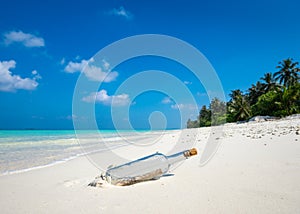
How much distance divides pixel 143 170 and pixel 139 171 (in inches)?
2.8

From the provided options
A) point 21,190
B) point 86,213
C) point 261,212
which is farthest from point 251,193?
point 21,190

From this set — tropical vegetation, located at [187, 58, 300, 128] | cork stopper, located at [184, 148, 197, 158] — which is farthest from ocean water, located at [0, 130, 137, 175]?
tropical vegetation, located at [187, 58, 300, 128]

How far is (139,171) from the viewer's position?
3.19m

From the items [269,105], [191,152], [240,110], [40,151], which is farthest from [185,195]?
[240,110]

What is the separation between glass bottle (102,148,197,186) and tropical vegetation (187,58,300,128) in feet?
118

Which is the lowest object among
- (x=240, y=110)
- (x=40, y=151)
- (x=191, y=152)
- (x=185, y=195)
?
(x=40, y=151)

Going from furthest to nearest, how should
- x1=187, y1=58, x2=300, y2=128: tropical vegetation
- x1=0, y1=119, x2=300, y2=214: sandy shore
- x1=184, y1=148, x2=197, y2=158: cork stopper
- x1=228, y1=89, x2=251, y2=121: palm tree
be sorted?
1. x1=228, y1=89, x2=251, y2=121: palm tree
2. x1=187, y1=58, x2=300, y2=128: tropical vegetation
3. x1=184, y1=148, x2=197, y2=158: cork stopper
4. x1=0, y1=119, x2=300, y2=214: sandy shore

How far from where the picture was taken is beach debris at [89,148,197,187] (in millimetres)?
2886

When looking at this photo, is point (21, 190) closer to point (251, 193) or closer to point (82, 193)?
point (82, 193)

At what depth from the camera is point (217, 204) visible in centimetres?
199

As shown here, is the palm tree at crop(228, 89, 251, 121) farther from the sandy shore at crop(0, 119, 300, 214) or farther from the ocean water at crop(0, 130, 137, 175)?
the sandy shore at crop(0, 119, 300, 214)

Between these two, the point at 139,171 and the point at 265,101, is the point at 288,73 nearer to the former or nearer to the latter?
the point at 265,101

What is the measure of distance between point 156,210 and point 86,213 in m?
0.71

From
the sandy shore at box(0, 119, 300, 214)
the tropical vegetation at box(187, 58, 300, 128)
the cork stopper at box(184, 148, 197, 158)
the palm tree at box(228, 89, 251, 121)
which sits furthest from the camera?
the palm tree at box(228, 89, 251, 121)
